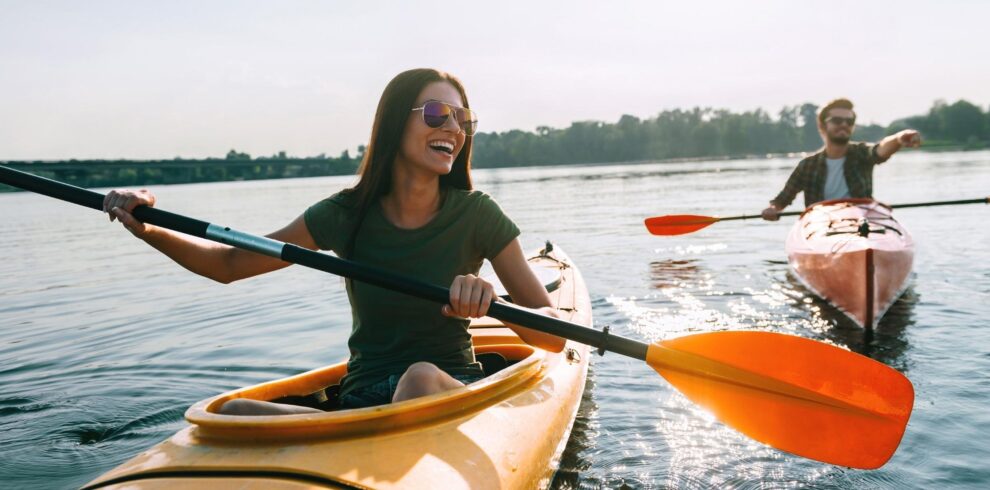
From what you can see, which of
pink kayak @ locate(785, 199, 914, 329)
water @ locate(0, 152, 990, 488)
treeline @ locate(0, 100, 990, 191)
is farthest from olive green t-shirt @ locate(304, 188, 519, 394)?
treeline @ locate(0, 100, 990, 191)

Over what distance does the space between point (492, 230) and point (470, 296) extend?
0.50 m

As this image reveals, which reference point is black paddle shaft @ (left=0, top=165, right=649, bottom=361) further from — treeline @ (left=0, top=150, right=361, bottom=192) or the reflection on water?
treeline @ (left=0, top=150, right=361, bottom=192)

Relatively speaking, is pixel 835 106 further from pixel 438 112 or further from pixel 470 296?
pixel 470 296

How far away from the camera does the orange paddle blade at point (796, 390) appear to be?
3.00 m

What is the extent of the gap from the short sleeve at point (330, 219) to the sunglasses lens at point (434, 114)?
20.2 inches

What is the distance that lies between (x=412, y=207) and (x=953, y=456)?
10.3 ft

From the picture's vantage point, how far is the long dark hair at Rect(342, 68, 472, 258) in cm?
283

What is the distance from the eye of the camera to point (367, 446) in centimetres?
230

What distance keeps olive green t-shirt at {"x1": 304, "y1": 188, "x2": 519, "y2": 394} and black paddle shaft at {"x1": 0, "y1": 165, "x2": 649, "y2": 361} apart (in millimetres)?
186

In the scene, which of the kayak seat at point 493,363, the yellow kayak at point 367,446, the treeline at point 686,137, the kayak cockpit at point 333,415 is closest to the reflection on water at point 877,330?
the kayak seat at point 493,363

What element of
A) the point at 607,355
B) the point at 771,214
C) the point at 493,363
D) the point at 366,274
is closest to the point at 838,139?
the point at 771,214

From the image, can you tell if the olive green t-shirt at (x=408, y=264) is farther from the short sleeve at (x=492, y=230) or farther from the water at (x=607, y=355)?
the water at (x=607, y=355)

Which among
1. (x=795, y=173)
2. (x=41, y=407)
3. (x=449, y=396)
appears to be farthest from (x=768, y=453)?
(x=795, y=173)

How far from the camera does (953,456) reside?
3670mm
